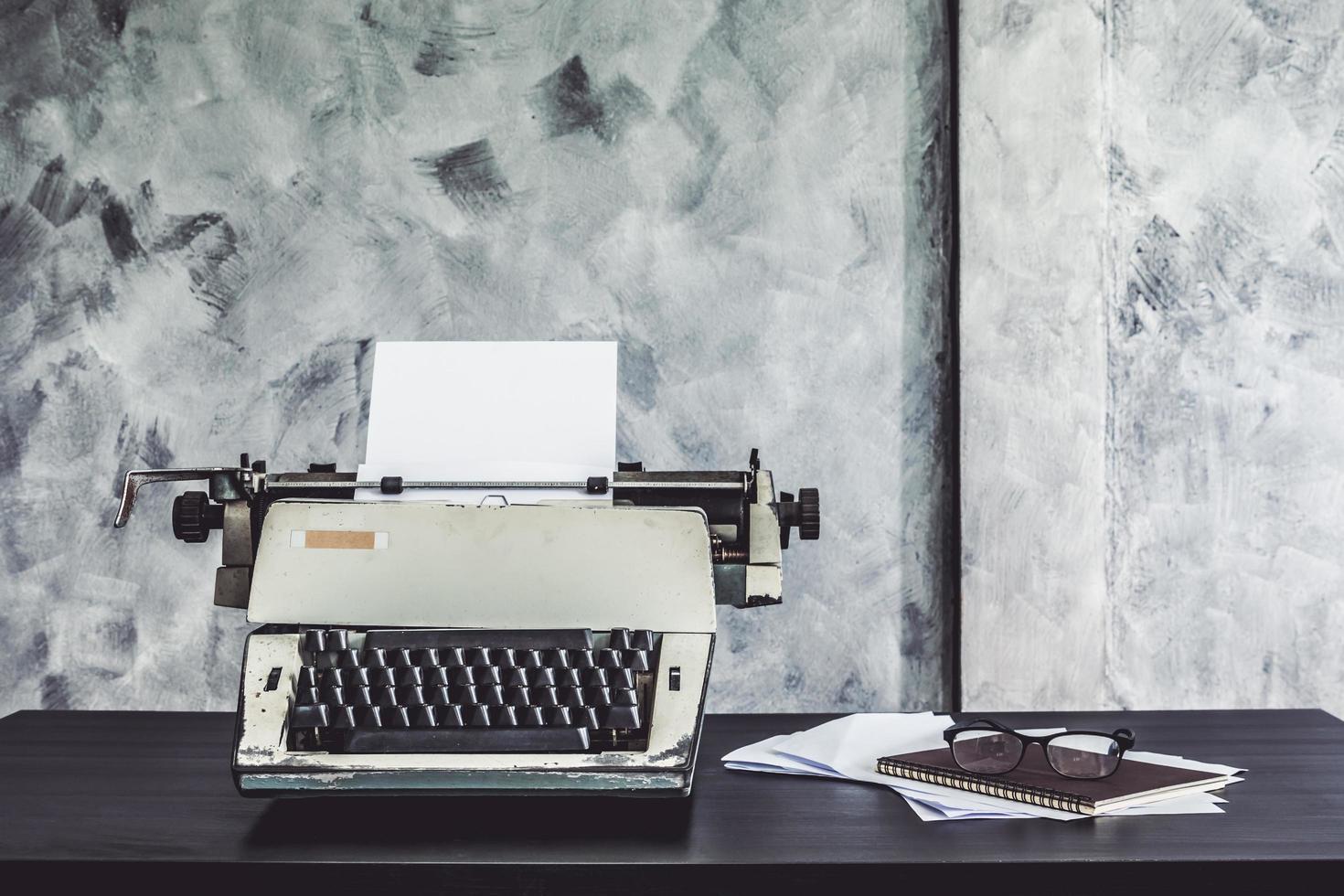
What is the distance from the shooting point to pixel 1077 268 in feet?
6.54

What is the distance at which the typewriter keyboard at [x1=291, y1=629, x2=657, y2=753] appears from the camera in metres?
1.04

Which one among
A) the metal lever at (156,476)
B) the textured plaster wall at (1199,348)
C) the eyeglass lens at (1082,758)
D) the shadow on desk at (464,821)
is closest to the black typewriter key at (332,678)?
the shadow on desk at (464,821)

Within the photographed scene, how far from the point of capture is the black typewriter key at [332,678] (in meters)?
1.08

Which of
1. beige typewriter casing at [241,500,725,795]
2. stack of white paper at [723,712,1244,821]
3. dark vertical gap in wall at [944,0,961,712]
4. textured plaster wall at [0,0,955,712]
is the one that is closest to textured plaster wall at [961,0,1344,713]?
dark vertical gap in wall at [944,0,961,712]

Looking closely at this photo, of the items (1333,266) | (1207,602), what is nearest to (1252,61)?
(1333,266)

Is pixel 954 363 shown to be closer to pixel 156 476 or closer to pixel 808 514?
pixel 808 514

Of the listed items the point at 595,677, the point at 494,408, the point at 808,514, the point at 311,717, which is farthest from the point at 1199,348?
the point at 311,717

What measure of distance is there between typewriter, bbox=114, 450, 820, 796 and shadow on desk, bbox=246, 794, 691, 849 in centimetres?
3

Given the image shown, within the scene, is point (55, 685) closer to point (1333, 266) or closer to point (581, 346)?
point (581, 346)

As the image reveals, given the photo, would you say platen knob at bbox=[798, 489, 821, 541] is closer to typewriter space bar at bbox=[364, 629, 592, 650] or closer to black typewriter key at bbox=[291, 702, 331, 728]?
typewriter space bar at bbox=[364, 629, 592, 650]

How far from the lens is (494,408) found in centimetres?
146

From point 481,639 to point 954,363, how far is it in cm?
127

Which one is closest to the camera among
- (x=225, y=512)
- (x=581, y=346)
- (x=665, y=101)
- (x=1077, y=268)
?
(x=225, y=512)

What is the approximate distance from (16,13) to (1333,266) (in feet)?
8.35
